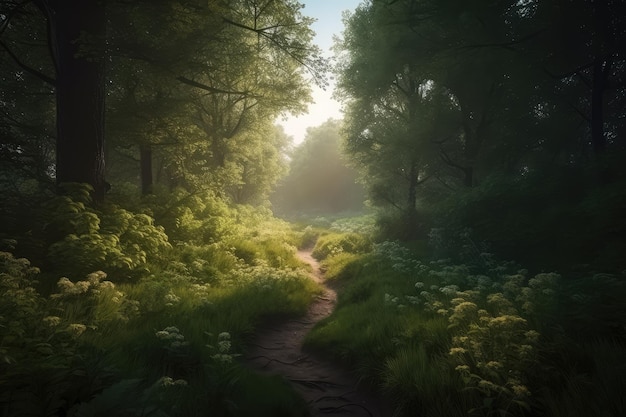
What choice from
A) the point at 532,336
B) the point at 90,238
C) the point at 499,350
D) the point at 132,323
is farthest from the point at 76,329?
the point at 532,336

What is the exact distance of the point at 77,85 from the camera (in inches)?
304

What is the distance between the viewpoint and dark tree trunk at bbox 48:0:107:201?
24.6ft

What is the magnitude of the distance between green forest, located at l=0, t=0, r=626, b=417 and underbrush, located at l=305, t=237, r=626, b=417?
1.5 inches

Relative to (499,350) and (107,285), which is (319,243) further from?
(499,350)

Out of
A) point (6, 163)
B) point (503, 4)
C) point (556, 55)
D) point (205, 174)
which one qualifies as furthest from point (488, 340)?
point (205, 174)

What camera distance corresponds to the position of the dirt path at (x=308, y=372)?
4.76 m

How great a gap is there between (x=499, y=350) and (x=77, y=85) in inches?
400

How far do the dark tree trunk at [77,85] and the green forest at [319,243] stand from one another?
0.04 m

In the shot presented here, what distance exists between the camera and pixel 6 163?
24.2ft

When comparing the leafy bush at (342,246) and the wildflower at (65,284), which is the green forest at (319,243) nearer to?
the leafy bush at (342,246)

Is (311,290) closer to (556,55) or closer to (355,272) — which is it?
(355,272)

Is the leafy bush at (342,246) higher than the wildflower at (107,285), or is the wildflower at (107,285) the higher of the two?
the leafy bush at (342,246)

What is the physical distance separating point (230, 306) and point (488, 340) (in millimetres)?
5137

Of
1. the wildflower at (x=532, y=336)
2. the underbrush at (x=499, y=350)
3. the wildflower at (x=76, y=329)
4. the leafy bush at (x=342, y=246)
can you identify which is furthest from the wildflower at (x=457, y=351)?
the leafy bush at (x=342, y=246)
